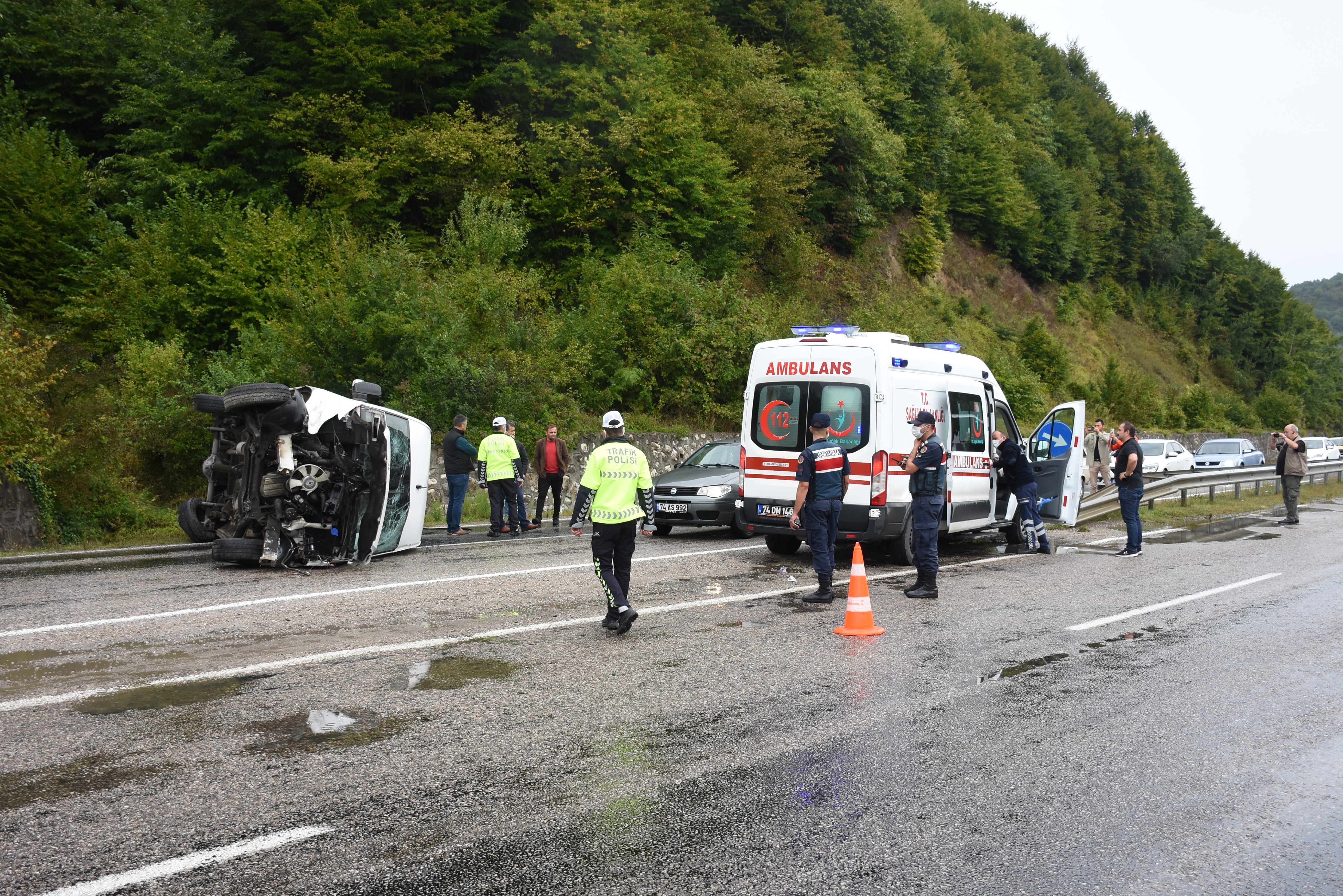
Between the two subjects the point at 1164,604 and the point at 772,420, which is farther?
the point at 772,420

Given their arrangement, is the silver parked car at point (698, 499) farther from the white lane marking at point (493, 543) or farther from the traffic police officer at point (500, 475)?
the traffic police officer at point (500, 475)

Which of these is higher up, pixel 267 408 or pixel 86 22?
pixel 86 22

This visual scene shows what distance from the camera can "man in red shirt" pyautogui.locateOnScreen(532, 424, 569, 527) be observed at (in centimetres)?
1642

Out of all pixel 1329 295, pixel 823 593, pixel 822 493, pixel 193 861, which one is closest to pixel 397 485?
pixel 822 493

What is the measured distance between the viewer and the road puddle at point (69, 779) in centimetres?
401

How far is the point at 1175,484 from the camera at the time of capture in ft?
66.7

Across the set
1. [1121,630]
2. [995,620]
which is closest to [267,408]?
[995,620]

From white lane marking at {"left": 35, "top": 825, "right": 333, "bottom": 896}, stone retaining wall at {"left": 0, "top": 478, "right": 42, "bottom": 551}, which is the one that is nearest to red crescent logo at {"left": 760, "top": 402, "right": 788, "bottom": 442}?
white lane marking at {"left": 35, "top": 825, "right": 333, "bottom": 896}

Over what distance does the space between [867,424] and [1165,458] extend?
3094cm

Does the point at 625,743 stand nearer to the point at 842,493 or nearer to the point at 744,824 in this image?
the point at 744,824

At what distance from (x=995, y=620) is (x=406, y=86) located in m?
26.5

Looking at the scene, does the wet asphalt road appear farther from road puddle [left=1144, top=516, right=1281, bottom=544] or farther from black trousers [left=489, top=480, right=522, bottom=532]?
road puddle [left=1144, top=516, right=1281, bottom=544]

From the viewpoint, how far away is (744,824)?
12.6 ft

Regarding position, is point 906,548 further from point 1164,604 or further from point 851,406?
point 1164,604
